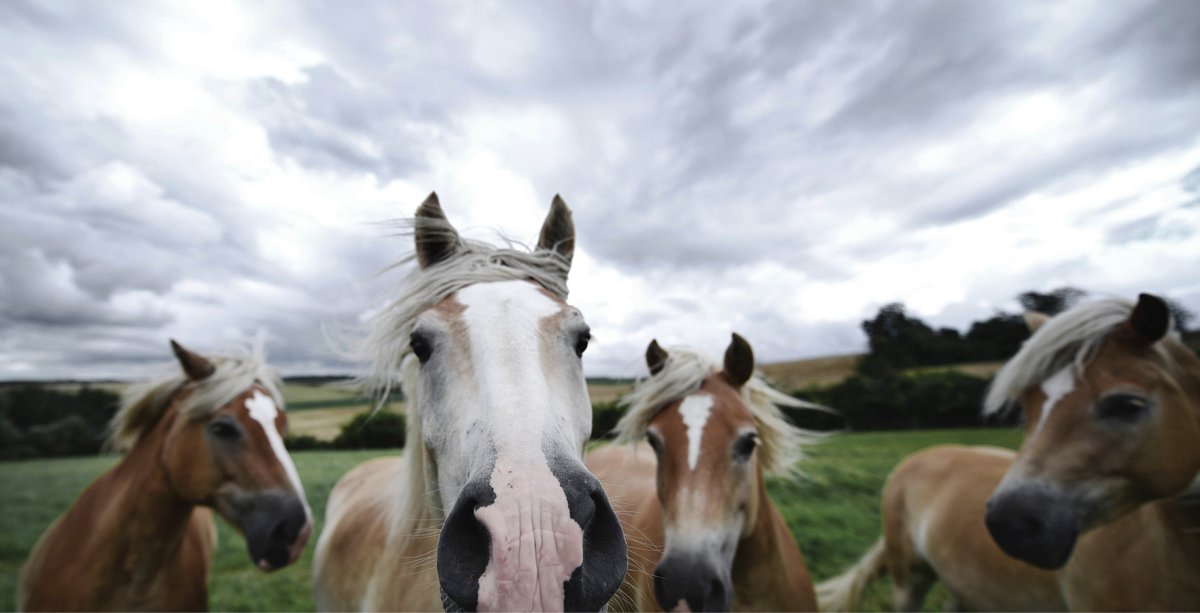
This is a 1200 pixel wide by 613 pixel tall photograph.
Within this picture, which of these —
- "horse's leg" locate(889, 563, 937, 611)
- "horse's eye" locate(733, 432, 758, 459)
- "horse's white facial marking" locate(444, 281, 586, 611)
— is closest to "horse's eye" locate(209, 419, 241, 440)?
"horse's white facial marking" locate(444, 281, 586, 611)

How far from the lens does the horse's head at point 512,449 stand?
0.95m

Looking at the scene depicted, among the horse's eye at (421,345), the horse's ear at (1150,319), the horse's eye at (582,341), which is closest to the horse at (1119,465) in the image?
the horse's ear at (1150,319)

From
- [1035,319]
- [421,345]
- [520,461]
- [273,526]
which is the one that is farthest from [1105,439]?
[273,526]

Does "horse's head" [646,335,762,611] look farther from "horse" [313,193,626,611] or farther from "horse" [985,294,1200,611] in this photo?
"horse" [985,294,1200,611]

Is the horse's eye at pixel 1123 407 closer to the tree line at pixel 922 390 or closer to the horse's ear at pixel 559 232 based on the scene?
the horse's ear at pixel 559 232

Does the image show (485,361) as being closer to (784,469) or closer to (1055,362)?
(784,469)

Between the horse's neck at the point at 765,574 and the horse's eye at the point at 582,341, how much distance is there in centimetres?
180

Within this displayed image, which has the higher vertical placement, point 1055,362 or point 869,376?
point 1055,362

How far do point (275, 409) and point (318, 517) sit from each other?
857 cm

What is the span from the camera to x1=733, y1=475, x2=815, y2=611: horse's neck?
2611 mm

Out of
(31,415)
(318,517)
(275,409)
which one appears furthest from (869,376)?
(31,415)

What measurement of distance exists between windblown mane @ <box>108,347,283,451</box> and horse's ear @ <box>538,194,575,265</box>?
2.70 meters

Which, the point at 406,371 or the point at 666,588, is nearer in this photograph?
the point at 406,371

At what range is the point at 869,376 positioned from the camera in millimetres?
28922
